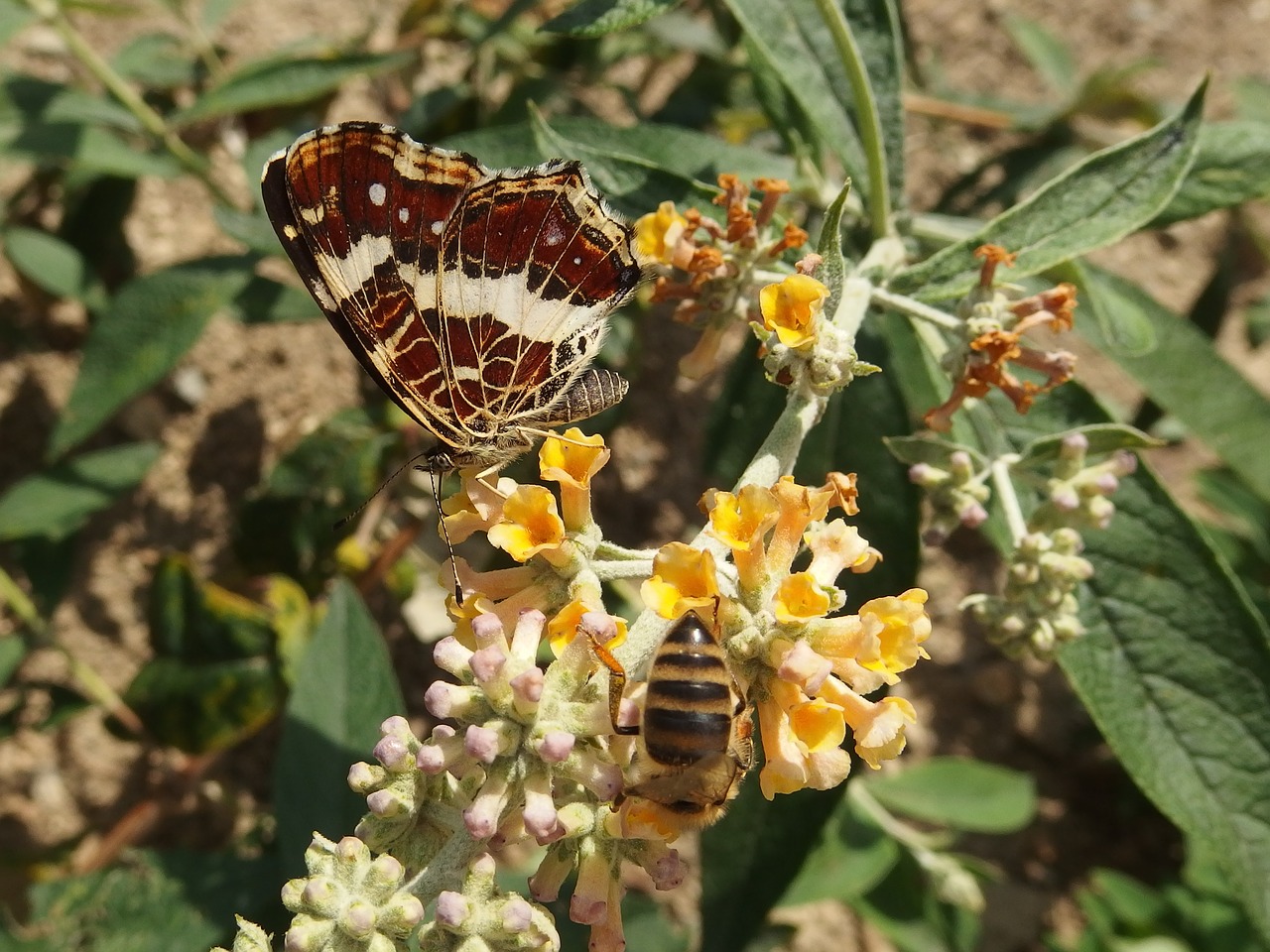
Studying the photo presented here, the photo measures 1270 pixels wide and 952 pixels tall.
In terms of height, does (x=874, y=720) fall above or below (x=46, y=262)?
below

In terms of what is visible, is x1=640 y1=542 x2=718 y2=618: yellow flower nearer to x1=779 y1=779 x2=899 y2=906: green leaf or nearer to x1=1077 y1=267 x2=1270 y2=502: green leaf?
x1=1077 y1=267 x2=1270 y2=502: green leaf

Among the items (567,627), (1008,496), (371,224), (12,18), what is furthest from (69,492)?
(1008,496)

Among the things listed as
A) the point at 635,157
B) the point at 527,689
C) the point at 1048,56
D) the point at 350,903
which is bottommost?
the point at 1048,56

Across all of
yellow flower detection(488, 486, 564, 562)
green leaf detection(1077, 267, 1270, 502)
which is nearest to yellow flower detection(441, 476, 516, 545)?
yellow flower detection(488, 486, 564, 562)

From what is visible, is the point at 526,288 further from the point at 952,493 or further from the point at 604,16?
the point at 952,493

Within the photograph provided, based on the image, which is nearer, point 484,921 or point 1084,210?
point 484,921

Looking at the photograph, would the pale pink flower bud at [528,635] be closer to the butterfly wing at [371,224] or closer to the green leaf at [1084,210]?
the butterfly wing at [371,224]

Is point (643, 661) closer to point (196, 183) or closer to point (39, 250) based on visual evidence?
point (39, 250)

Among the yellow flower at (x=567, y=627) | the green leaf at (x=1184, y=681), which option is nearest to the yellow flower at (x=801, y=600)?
the yellow flower at (x=567, y=627)
